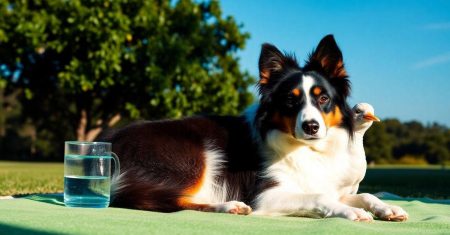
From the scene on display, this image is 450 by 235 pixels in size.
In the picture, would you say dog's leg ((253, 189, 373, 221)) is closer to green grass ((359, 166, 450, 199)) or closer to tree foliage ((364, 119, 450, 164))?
green grass ((359, 166, 450, 199))

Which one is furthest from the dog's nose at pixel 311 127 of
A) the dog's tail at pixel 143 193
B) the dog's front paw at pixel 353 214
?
the dog's tail at pixel 143 193

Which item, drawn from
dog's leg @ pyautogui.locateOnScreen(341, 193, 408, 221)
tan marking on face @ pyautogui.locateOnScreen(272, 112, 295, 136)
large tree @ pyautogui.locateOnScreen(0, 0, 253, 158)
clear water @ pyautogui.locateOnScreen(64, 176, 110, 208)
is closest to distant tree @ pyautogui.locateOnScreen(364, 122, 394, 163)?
large tree @ pyautogui.locateOnScreen(0, 0, 253, 158)

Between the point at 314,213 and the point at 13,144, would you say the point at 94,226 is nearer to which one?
the point at 314,213

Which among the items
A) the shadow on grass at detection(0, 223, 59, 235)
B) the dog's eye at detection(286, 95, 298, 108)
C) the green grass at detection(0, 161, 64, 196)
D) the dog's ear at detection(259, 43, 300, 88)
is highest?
the dog's ear at detection(259, 43, 300, 88)

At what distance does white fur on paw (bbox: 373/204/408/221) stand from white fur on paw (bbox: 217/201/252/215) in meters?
1.01

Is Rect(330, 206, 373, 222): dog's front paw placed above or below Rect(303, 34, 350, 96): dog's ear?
below

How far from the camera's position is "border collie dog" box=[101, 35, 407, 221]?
4.41 meters

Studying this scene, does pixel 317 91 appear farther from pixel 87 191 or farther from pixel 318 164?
pixel 87 191

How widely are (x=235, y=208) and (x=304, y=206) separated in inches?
21.0

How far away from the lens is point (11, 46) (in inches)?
763

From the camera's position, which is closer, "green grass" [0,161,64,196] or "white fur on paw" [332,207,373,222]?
"white fur on paw" [332,207,373,222]

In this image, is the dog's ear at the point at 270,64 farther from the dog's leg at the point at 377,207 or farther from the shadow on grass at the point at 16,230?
the shadow on grass at the point at 16,230

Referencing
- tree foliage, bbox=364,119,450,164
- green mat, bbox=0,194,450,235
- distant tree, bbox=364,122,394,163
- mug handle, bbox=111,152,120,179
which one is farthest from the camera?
distant tree, bbox=364,122,394,163

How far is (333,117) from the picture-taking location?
4680 millimetres
